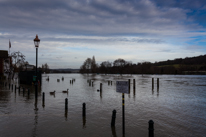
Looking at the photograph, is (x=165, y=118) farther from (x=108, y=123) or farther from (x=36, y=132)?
(x=36, y=132)

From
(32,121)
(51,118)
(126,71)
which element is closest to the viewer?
(32,121)

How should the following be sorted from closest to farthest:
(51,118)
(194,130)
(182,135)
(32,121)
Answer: (182,135), (194,130), (32,121), (51,118)

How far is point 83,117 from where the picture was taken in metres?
10.8

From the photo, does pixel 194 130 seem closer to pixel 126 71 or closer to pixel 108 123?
pixel 108 123

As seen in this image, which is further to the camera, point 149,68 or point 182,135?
point 149,68

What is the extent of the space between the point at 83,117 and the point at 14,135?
13.4 feet

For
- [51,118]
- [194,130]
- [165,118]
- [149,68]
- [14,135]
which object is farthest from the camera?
[149,68]

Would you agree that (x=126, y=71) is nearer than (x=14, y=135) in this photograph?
No

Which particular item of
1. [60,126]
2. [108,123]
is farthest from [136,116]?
[60,126]

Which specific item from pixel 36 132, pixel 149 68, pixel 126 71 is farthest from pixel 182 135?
pixel 149 68

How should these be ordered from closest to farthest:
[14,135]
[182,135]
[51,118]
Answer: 1. [14,135]
2. [182,135]
3. [51,118]

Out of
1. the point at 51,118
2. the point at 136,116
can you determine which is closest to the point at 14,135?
the point at 51,118

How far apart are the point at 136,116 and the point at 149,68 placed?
16948 cm

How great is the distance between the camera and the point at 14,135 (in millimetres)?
7668
